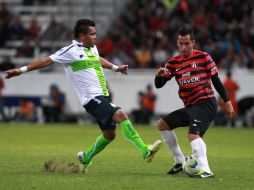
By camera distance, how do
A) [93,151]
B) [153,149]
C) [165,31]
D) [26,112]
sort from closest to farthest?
[153,149] → [93,151] → [26,112] → [165,31]

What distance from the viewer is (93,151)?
517 inches

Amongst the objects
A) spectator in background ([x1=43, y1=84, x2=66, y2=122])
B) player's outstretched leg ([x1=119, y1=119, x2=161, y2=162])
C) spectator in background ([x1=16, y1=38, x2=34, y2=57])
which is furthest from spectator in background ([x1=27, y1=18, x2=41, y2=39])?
player's outstretched leg ([x1=119, y1=119, x2=161, y2=162])

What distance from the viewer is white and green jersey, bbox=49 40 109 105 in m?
12.9

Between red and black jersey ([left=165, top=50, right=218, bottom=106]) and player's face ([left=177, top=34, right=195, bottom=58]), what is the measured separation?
0.11 m

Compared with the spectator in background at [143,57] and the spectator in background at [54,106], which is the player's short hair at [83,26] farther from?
the spectator in background at [143,57]

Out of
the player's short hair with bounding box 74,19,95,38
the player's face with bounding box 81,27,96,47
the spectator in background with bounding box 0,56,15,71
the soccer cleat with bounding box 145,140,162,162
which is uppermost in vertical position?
the player's short hair with bounding box 74,19,95,38

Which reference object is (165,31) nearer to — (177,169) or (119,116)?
(177,169)

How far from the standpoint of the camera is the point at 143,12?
34406mm

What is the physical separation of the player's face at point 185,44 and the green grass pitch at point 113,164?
189cm

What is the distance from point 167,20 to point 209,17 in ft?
6.22

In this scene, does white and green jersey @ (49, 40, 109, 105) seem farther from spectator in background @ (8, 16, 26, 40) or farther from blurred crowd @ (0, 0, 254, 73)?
spectator in background @ (8, 16, 26, 40)

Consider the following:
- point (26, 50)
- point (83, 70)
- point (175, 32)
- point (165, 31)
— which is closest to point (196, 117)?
point (83, 70)

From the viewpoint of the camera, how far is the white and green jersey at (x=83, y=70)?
42.2 ft

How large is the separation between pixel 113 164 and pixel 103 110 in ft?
7.22
